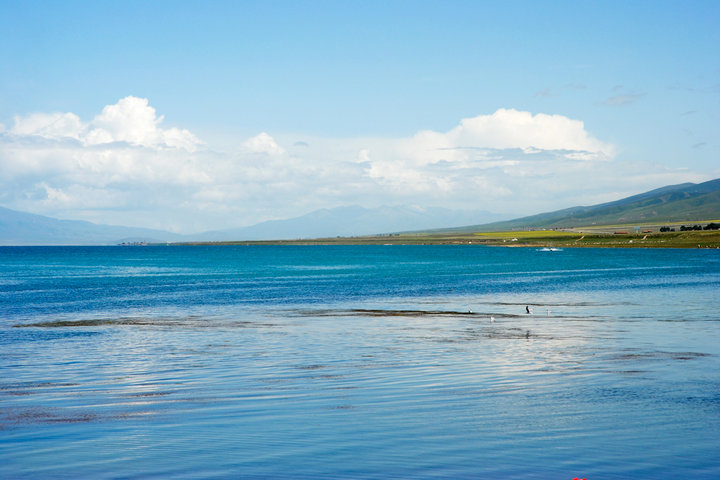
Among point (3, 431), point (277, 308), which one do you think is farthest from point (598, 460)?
point (277, 308)

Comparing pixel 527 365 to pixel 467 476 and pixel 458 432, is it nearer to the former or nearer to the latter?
pixel 458 432

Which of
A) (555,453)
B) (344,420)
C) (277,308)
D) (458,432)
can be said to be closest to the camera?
(555,453)

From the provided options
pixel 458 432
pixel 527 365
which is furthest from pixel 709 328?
pixel 458 432

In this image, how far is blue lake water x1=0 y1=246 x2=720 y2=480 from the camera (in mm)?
15820

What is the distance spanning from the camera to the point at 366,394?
22.4m

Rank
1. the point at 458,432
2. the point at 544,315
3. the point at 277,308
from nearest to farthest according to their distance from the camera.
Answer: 1. the point at 458,432
2. the point at 544,315
3. the point at 277,308

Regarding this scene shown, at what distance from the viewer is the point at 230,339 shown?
36.9m

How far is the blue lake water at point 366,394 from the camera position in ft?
51.9

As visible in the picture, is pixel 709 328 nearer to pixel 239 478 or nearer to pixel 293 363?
pixel 293 363

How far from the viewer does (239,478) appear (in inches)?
582

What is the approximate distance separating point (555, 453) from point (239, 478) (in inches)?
272

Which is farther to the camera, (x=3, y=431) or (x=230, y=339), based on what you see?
(x=230, y=339)

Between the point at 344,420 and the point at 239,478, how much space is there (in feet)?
15.7

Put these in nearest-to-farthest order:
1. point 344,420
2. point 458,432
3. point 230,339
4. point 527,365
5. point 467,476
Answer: point 467,476, point 458,432, point 344,420, point 527,365, point 230,339
